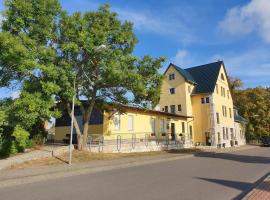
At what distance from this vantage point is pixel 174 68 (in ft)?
Result: 146

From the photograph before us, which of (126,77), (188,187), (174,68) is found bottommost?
(188,187)

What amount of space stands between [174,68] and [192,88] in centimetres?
429

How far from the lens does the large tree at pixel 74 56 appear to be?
18.1 meters

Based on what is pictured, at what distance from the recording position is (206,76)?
45188mm

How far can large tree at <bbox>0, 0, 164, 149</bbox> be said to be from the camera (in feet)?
59.3

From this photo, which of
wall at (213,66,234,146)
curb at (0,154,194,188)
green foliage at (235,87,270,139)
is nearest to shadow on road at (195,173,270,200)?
curb at (0,154,194,188)

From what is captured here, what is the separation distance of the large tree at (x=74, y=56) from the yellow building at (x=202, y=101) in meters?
19.8

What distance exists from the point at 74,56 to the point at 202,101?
89.3ft

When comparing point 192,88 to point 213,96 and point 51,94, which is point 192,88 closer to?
point 213,96

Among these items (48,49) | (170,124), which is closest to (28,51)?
(48,49)

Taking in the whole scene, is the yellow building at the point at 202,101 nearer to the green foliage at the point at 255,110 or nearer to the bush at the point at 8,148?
the green foliage at the point at 255,110

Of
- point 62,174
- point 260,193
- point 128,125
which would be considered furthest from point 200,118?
point 260,193

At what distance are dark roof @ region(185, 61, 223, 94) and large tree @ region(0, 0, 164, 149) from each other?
22462 millimetres

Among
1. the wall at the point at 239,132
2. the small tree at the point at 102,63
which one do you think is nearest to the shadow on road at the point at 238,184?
the small tree at the point at 102,63
